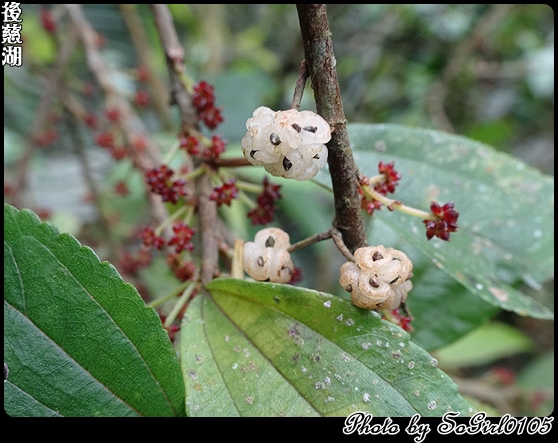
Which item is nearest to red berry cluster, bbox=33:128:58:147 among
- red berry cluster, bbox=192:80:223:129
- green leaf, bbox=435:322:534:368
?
red berry cluster, bbox=192:80:223:129

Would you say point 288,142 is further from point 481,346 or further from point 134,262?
point 481,346

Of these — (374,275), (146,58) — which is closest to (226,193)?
(374,275)

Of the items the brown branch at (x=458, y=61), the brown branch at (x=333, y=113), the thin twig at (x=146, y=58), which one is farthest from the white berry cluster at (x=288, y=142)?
the brown branch at (x=458, y=61)

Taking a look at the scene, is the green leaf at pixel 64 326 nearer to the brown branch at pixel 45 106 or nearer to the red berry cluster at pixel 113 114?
the red berry cluster at pixel 113 114

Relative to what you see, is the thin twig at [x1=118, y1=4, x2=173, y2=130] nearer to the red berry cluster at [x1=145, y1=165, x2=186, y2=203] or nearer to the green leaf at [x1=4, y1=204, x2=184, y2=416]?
the red berry cluster at [x1=145, y1=165, x2=186, y2=203]

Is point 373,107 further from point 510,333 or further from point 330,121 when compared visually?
point 330,121

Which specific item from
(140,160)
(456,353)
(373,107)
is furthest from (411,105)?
(140,160)
